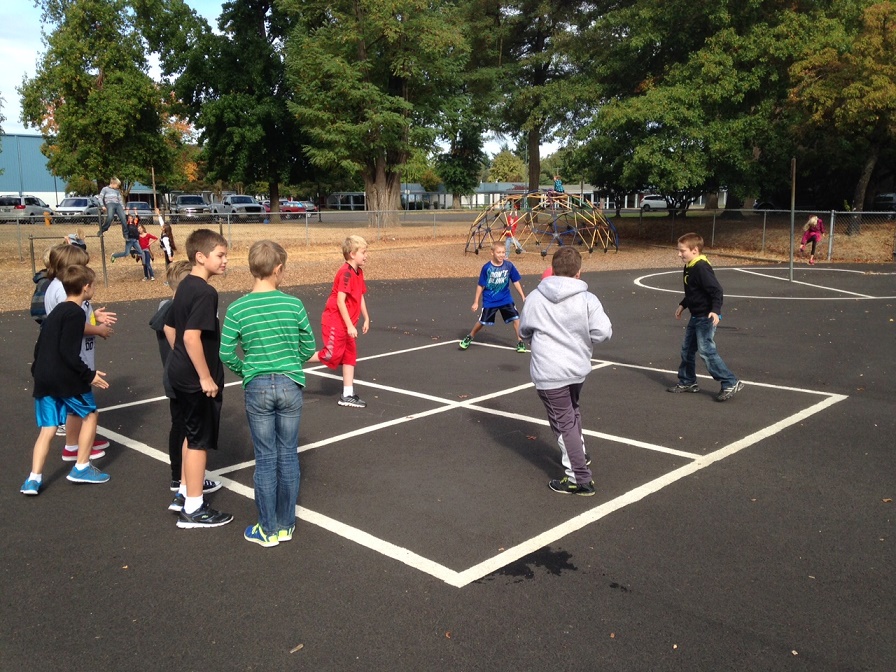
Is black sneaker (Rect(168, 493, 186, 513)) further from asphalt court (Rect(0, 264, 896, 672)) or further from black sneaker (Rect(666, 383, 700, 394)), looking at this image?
black sneaker (Rect(666, 383, 700, 394))

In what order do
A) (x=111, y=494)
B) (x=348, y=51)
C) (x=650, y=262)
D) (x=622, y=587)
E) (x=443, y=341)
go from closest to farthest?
(x=622, y=587) < (x=111, y=494) < (x=443, y=341) < (x=650, y=262) < (x=348, y=51)

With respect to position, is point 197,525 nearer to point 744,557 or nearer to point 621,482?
point 621,482

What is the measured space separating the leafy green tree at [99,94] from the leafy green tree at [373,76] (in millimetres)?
13772

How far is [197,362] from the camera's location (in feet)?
14.8

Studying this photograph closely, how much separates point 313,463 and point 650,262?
21.4 m

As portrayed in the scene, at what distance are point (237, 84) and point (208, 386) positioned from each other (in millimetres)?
47024

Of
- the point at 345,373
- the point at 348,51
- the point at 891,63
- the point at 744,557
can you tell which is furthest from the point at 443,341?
the point at 348,51

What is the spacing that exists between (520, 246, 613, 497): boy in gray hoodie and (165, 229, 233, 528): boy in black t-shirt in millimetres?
2133

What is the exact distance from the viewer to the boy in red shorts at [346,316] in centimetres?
770

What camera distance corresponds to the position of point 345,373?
7.96 m

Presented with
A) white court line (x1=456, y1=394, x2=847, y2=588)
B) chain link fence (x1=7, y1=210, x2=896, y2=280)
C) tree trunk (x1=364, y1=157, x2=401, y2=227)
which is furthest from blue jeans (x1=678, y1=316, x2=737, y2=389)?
tree trunk (x1=364, y1=157, x2=401, y2=227)

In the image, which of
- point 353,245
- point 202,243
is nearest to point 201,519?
point 202,243

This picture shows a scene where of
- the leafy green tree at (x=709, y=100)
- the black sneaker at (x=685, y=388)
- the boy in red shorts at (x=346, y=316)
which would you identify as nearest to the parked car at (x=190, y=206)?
the leafy green tree at (x=709, y=100)

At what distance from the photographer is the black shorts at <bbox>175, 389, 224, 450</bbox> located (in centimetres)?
478
